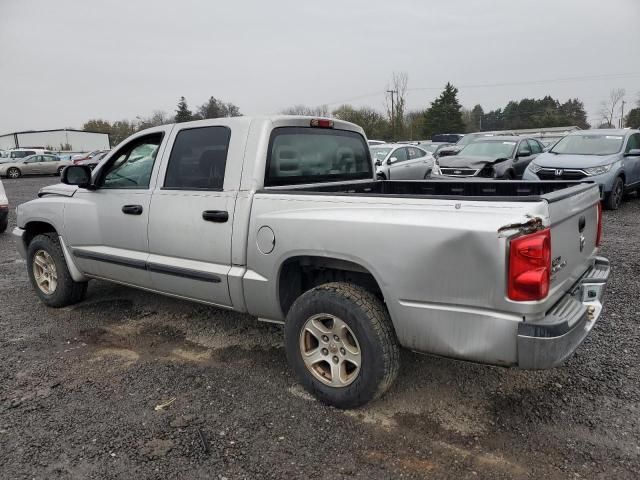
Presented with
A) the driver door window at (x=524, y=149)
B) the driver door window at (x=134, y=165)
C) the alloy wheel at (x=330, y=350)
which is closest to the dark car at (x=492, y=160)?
the driver door window at (x=524, y=149)

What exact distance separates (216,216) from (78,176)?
5.69 feet

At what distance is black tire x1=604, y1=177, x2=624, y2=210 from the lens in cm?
1017

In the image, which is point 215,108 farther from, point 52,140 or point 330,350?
point 330,350

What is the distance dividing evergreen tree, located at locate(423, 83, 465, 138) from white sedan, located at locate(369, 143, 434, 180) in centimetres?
5071

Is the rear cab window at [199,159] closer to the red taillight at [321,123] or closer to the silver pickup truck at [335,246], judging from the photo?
the silver pickup truck at [335,246]

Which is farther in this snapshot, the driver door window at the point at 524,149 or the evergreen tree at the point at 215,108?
the evergreen tree at the point at 215,108

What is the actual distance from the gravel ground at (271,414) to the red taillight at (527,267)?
0.91m

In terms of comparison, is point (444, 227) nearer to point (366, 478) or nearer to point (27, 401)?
point (366, 478)

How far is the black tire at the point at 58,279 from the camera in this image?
4.75m

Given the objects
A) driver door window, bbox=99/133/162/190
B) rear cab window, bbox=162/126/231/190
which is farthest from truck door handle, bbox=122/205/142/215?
rear cab window, bbox=162/126/231/190

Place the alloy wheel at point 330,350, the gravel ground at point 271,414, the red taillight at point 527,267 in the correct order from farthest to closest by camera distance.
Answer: the alloy wheel at point 330,350 < the gravel ground at point 271,414 < the red taillight at point 527,267

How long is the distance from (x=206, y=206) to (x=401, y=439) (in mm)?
2008

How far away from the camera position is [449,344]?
2.52 m

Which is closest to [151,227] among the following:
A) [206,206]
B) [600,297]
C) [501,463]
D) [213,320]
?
[206,206]
